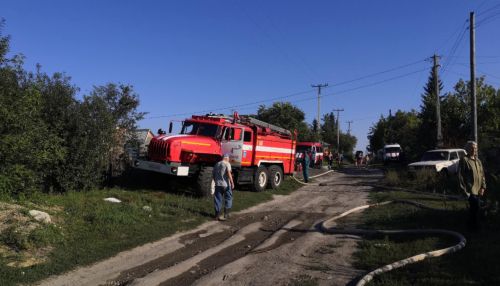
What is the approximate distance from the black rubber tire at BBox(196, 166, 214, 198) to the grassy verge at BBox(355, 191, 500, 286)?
4.85 metres

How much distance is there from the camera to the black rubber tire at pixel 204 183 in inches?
542

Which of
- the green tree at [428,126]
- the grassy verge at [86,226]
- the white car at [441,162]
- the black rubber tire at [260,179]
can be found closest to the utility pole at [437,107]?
the green tree at [428,126]

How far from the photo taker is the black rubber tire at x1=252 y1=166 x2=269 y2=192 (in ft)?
56.9

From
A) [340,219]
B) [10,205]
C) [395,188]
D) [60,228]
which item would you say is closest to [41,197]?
[10,205]

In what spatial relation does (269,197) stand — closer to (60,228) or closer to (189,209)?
(189,209)

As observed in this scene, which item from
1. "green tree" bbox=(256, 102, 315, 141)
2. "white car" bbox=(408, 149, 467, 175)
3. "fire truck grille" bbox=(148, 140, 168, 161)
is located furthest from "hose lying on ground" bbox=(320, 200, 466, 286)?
"green tree" bbox=(256, 102, 315, 141)

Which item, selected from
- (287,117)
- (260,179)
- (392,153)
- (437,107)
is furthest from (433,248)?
(287,117)

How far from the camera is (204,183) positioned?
13758 millimetres

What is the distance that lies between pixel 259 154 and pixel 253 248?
30.6 feet

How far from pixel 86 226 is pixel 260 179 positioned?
936cm

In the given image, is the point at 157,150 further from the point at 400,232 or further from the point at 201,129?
the point at 400,232

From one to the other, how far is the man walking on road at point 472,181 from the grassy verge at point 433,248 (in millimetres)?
367

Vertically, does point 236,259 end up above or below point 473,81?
below

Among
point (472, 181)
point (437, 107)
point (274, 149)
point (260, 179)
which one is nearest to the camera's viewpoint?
point (472, 181)
